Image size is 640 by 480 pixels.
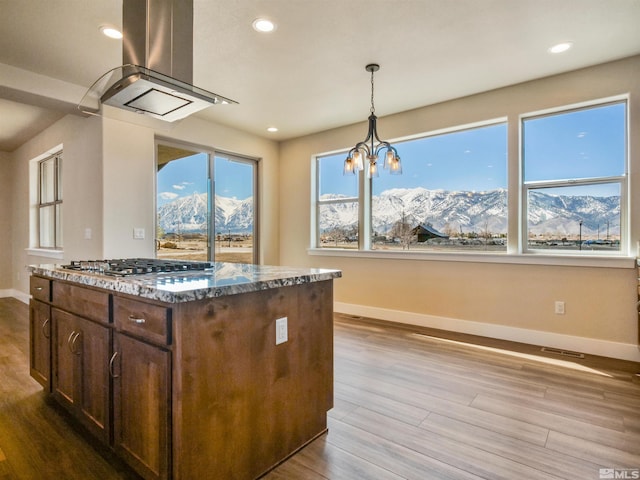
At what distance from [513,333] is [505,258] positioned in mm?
780

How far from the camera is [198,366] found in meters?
1.36

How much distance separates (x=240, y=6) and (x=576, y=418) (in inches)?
133

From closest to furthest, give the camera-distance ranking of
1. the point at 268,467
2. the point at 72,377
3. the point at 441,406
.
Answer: the point at 268,467
the point at 72,377
the point at 441,406

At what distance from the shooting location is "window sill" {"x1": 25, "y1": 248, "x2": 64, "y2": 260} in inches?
183

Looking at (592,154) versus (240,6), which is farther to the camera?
(592,154)

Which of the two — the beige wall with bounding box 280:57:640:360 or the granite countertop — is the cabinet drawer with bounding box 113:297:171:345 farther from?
the beige wall with bounding box 280:57:640:360

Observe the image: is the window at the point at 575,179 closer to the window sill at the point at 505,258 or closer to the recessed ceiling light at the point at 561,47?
the window sill at the point at 505,258

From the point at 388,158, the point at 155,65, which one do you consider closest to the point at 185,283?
the point at 155,65

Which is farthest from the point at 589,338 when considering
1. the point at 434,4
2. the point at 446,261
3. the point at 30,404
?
the point at 30,404

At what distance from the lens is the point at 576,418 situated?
2129 mm

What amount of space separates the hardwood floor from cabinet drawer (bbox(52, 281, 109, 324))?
0.70m

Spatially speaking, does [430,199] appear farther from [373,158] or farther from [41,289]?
[41,289]

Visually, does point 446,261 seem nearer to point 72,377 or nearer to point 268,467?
point 268,467

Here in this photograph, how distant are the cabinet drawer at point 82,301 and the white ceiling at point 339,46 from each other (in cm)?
188
